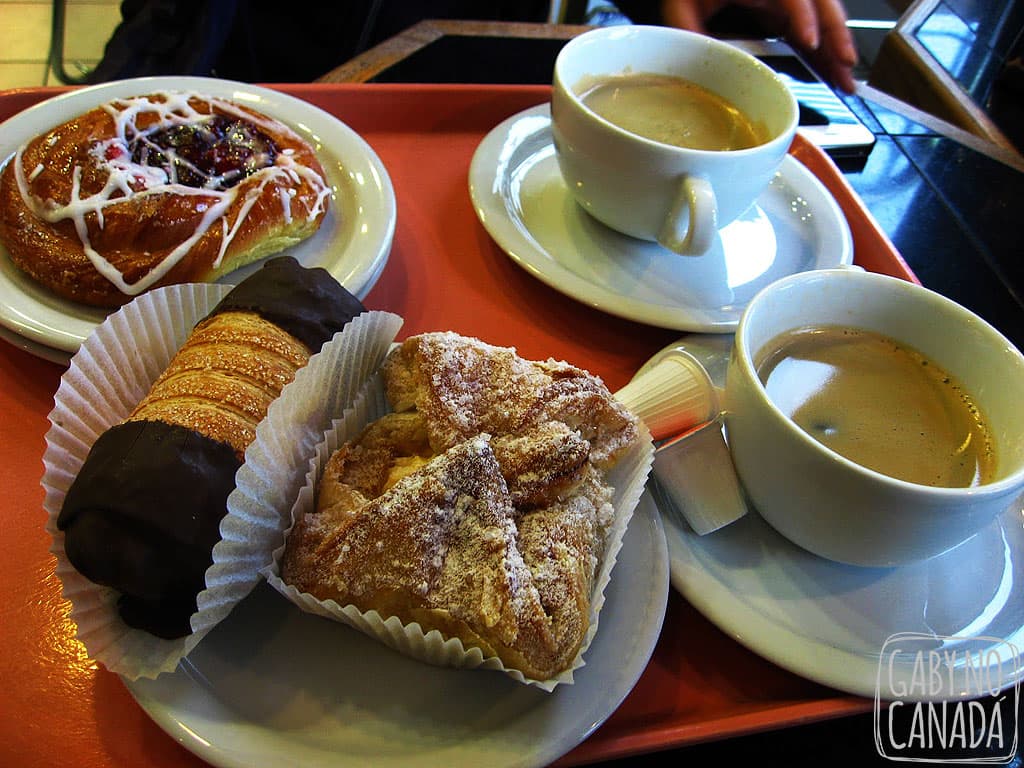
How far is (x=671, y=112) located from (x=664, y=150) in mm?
314

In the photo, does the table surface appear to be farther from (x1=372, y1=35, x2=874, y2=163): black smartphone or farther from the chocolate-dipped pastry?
the chocolate-dipped pastry

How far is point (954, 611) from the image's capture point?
93 cm

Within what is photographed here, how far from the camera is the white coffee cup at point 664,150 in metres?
1.23

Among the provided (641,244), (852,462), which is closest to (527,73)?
→ (641,244)

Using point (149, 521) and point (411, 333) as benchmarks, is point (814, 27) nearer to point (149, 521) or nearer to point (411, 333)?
point (411, 333)

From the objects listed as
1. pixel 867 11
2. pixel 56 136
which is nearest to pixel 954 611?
pixel 56 136

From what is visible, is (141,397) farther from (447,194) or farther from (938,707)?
(938,707)

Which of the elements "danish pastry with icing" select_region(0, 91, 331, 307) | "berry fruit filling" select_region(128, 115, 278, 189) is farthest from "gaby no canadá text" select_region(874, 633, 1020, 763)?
"berry fruit filling" select_region(128, 115, 278, 189)

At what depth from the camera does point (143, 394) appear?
3.30 feet

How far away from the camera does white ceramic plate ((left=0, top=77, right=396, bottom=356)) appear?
113cm

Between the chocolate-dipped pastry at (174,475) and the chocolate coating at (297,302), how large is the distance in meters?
0.03

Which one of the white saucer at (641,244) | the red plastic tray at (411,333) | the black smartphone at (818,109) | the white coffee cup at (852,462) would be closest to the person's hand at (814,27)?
the black smartphone at (818,109)

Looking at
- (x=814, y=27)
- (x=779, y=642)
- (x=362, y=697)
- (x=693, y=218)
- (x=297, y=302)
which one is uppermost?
(x=814, y=27)

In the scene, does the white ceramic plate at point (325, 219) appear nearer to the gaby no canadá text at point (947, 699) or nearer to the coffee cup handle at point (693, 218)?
the coffee cup handle at point (693, 218)
